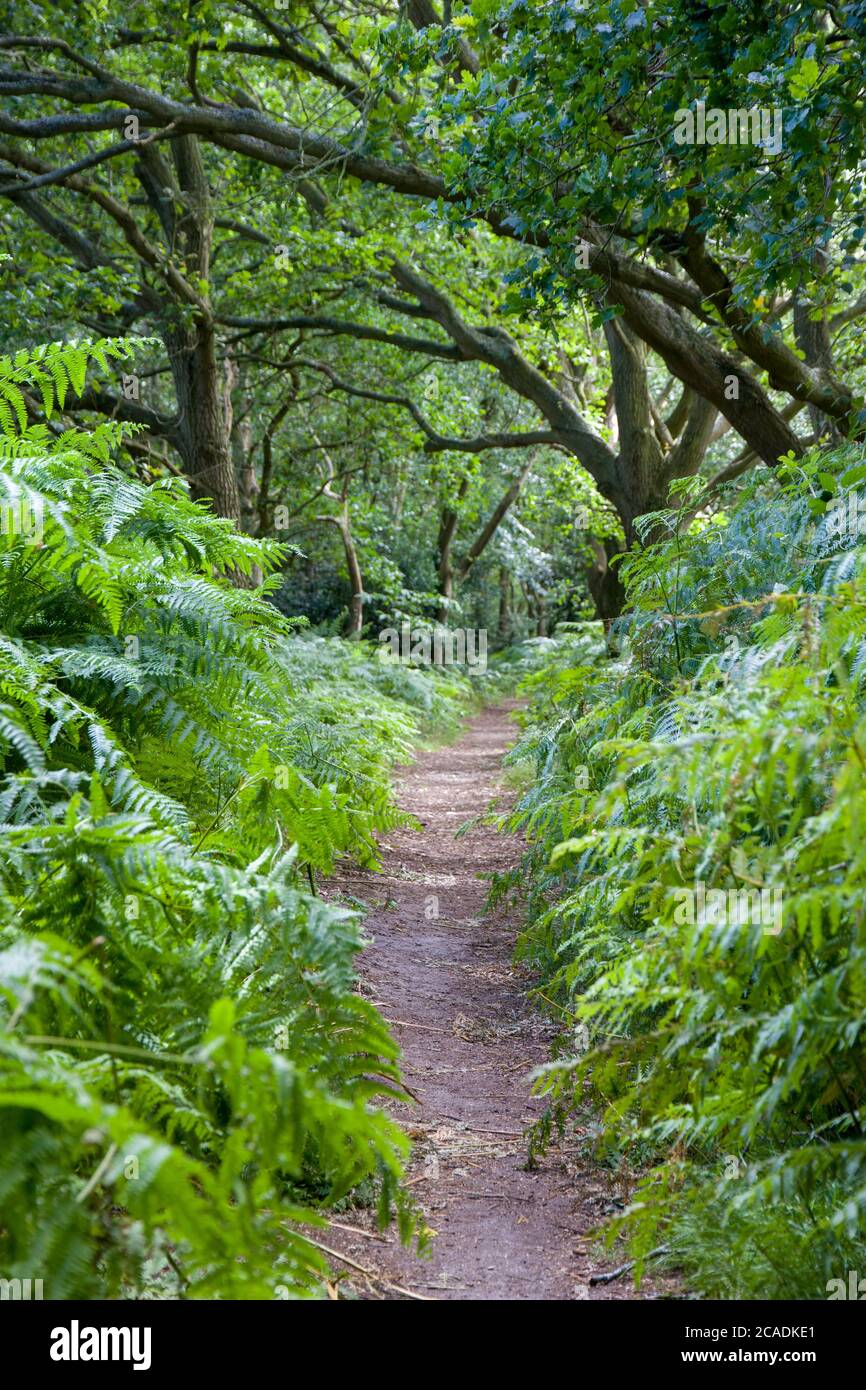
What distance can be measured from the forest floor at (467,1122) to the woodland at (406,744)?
0.17 feet

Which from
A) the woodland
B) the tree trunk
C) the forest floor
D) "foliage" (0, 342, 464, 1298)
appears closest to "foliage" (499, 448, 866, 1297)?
the woodland

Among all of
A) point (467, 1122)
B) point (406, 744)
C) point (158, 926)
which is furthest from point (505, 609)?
point (158, 926)

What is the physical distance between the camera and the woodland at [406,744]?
6.13 ft

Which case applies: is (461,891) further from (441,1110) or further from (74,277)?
(74,277)

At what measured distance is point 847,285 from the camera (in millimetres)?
6777

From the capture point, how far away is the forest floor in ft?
8.34

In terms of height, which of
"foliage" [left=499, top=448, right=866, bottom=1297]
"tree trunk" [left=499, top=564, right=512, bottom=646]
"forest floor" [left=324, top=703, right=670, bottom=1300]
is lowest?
"forest floor" [left=324, top=703, right=670, bottom=1300]

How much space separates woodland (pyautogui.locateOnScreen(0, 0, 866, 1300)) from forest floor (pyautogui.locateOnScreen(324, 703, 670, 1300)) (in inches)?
2.0

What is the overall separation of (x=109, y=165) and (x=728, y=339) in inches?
251

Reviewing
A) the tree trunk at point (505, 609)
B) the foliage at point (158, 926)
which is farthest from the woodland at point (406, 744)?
the tree trunk at point (505, 609)

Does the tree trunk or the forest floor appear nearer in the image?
the forest floor

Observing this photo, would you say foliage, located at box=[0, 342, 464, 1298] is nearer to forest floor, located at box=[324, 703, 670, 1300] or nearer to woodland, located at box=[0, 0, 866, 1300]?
woodland, located at box=[0, 0, 866, 1300]

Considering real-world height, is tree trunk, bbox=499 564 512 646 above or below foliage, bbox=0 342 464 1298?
above

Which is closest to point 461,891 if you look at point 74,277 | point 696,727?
point 696,727
